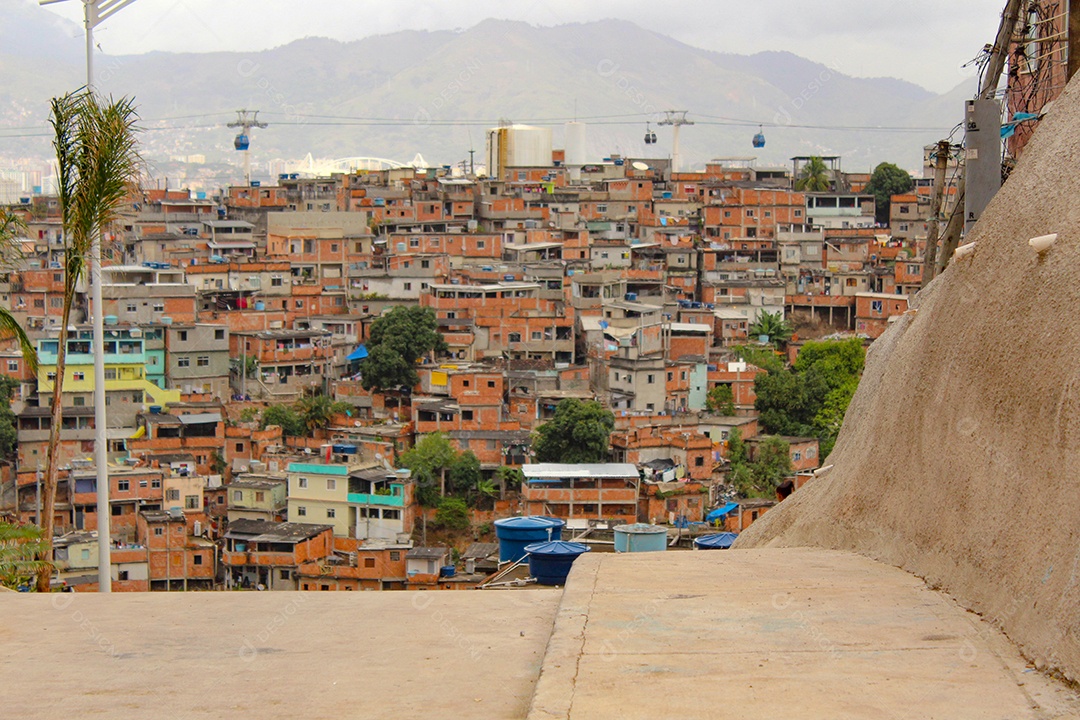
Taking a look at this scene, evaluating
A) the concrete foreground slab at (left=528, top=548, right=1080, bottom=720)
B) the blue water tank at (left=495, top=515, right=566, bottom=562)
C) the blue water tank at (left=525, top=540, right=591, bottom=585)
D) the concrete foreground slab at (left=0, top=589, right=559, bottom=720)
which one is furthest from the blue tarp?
the concrete foreground slab at (left=528, top=548, right=1080, bottom=720)

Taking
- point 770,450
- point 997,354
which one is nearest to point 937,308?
point 997,354

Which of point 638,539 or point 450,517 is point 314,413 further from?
point 638,539

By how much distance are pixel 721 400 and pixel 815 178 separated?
1131 inches

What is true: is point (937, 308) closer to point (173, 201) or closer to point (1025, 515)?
point (1025, 515)

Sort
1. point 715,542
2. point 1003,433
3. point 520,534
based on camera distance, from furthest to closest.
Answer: point 520,534 < point 715,542 < point 1003,433

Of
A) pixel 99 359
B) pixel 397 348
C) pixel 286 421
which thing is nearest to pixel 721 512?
pixel 286 421

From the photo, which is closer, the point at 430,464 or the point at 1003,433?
the point at 1003,433

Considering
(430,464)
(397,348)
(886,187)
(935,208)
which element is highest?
(886,187)

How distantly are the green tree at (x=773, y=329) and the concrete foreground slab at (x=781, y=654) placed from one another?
1553 inches

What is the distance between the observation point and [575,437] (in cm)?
3372

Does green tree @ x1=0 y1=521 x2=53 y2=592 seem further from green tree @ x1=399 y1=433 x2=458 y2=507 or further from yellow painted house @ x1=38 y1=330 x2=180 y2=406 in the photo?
yellow painted house @ x1=38 y1=330 x2=180 y2=406

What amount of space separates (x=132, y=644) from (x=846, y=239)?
1968 inches

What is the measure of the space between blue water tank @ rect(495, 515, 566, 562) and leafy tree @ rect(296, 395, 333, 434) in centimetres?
2098

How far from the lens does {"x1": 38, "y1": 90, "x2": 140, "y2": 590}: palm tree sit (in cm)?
936
